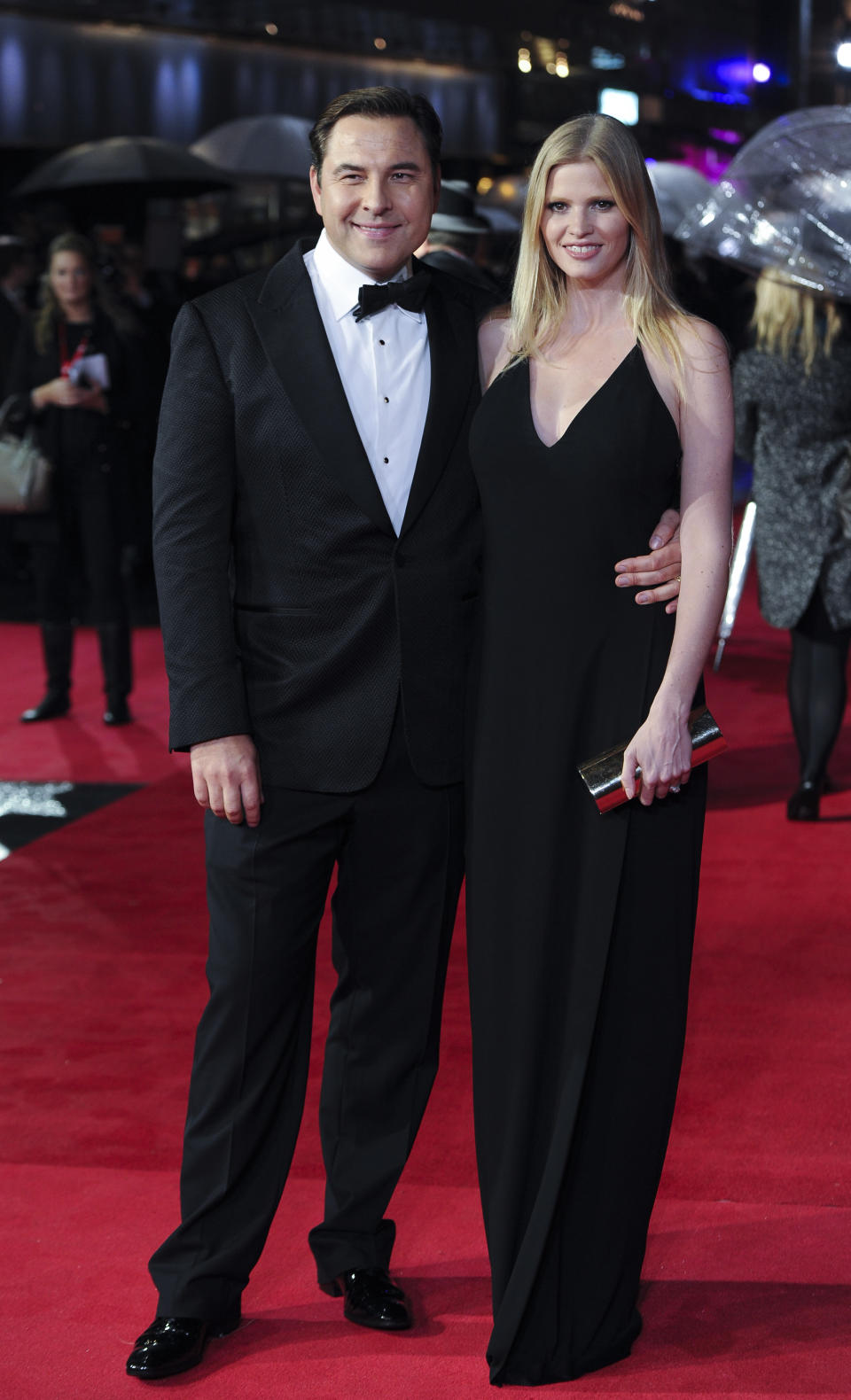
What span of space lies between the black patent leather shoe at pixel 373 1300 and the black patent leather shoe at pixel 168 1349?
0.23m

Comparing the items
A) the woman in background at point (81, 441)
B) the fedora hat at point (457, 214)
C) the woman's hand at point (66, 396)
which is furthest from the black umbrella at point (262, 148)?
the fedora hat at point (457, 214)

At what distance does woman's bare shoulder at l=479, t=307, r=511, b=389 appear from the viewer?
2.31m

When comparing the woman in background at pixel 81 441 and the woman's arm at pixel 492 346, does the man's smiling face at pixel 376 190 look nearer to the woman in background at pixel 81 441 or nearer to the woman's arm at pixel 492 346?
the woman's arm at pixel 492 346

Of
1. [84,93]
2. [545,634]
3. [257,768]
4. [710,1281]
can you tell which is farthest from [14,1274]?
[84,93]

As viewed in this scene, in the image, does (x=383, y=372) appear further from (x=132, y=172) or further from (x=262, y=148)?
(x=262, y=148)

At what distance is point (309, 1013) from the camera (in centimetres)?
237

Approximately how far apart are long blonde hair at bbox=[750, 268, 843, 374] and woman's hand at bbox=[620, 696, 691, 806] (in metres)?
3.11

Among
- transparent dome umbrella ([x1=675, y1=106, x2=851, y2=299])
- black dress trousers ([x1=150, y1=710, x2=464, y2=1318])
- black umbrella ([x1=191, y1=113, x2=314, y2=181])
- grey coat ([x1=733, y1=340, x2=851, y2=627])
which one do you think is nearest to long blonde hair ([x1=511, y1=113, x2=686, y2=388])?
black dress trousers ([x1=150, y1=710, x2=464, y2=1318])

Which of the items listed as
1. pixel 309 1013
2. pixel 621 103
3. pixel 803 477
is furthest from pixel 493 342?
pixel 621 103

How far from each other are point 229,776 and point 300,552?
33 centimetres

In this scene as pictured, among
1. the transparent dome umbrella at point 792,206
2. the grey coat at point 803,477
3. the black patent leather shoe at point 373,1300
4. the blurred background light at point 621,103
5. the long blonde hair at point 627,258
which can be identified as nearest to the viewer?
the long blonde hair at point 627,258

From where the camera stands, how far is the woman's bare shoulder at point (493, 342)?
2.31 m

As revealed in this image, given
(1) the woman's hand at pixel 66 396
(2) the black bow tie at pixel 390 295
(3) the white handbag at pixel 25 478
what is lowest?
(3) the white handbag at pixel 25 478

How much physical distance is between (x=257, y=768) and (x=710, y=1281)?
1.10m
